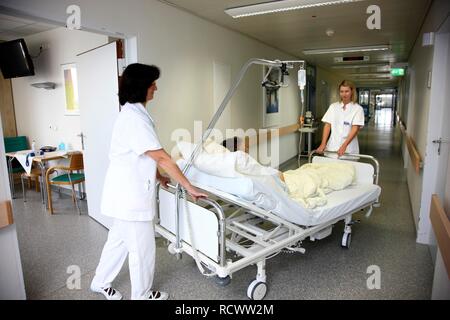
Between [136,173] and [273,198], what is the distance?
2.93 ft

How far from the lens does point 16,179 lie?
18.8 ft

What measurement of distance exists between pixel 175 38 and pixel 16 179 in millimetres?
4205

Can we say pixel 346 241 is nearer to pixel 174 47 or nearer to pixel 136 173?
pixel 136 173

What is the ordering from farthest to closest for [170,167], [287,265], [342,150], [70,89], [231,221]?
[70,89] < [342,150] < [287,265] < [231,221] < [170,167]

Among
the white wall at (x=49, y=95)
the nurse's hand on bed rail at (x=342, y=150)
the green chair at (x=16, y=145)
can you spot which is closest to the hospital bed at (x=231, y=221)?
the nurse's hand on bed rail at (x=342, y=150)

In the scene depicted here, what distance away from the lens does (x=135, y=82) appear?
198 centimetres

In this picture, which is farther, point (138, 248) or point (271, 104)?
point (271, 104)

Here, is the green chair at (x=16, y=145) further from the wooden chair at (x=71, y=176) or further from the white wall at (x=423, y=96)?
the white wall at (x=423, y=96)

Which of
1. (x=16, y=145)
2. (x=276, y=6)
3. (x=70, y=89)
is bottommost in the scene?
(x=16, y=145)

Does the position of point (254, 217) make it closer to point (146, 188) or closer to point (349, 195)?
point (349, 195)

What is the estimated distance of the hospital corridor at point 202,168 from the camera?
78.7 inches

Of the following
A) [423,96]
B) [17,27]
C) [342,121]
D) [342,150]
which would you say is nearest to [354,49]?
[423,96]

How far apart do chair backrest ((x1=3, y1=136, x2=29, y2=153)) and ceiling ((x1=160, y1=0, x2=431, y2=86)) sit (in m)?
3.75
